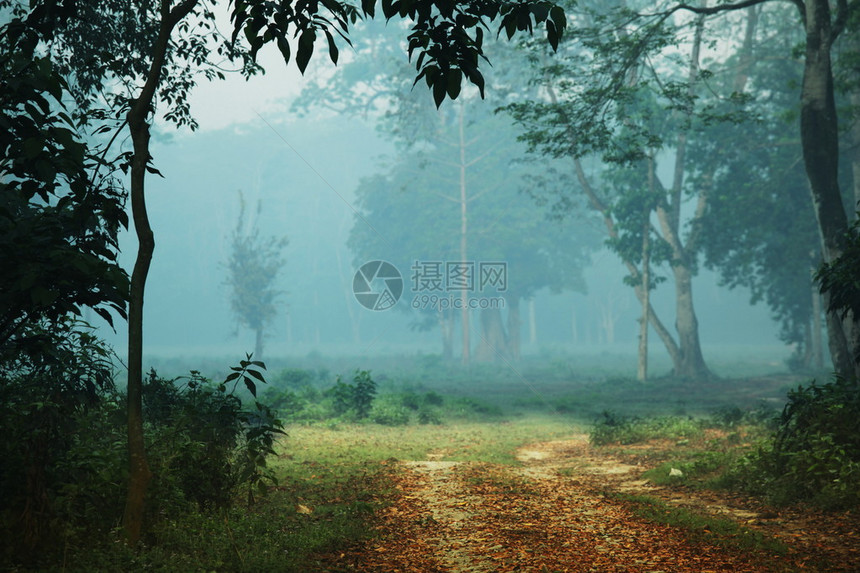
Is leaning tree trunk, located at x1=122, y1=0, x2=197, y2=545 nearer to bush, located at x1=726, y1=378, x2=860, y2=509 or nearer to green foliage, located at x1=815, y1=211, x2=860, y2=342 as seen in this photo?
bush, located at x1=726, y1=378, x2=860, y2=509

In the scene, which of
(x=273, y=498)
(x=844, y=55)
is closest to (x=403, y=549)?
(x=273, y=498)

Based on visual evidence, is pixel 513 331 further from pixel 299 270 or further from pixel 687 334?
pixel 299 270

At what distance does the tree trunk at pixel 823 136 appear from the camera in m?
12.3

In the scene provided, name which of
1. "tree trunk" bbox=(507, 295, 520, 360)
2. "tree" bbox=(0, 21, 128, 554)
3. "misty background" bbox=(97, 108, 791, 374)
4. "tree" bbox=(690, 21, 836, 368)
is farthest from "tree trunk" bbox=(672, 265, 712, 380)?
"misty background" bbox=(97, 108, 791, 374)

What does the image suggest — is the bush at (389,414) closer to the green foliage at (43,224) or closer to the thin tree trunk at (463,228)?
the green foliage at (43,224)

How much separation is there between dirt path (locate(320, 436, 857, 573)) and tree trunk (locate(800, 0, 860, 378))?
17.9 ft

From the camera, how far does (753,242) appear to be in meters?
31.0

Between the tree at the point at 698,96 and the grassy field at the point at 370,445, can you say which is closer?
the grassy field at the point at 370,445

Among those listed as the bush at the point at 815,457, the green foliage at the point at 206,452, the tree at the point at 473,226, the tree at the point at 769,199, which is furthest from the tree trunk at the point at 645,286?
the green foliage at the point at 206,452

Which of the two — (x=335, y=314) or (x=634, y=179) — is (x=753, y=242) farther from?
(x=335, y=314)

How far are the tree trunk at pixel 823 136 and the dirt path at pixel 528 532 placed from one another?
5.46m

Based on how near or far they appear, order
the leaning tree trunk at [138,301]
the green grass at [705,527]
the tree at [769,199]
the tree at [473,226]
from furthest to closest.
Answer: the tree at [473,226], the tree at [769,199], the green grass at [705,527], the leaning tree trunk at [138,301]

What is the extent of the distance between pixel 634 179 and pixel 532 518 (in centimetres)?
2514

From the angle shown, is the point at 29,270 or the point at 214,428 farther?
the point at 214,428
